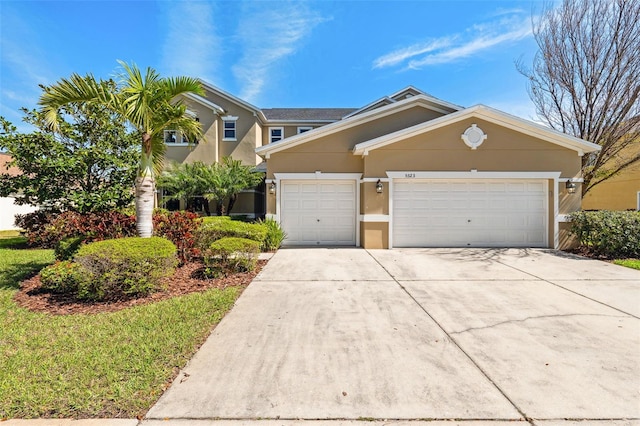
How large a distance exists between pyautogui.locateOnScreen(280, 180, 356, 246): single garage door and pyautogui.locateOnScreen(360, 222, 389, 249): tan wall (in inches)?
34.2

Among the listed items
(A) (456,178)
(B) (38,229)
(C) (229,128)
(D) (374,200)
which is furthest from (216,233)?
(C) (229,128)

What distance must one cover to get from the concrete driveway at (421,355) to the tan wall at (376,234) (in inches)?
171

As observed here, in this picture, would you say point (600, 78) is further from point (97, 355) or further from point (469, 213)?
point (97, 355)

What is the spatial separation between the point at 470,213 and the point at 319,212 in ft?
18.4

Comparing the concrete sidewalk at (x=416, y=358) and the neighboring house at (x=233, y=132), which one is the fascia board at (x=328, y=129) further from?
the concrete sidewalk at (x=416, y=358)

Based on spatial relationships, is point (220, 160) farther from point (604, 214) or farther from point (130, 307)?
point (604, 214)

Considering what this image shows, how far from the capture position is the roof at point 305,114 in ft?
67.3

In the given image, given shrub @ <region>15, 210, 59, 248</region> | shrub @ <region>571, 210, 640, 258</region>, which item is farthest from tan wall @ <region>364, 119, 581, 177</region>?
shrub @ <region>15, 210, 59, 248</region>

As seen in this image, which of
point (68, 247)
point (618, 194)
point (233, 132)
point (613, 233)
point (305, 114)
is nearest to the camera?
point (68, 247)

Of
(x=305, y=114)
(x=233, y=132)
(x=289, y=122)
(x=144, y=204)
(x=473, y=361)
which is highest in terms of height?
(x=305, y=114)

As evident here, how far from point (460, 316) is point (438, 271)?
301 cm

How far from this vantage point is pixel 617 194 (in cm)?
1908

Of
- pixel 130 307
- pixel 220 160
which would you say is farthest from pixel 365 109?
pixel 130 307

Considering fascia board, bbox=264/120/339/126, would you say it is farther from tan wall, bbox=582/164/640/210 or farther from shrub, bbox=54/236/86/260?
tan wall, bbox=582/164/640/210
